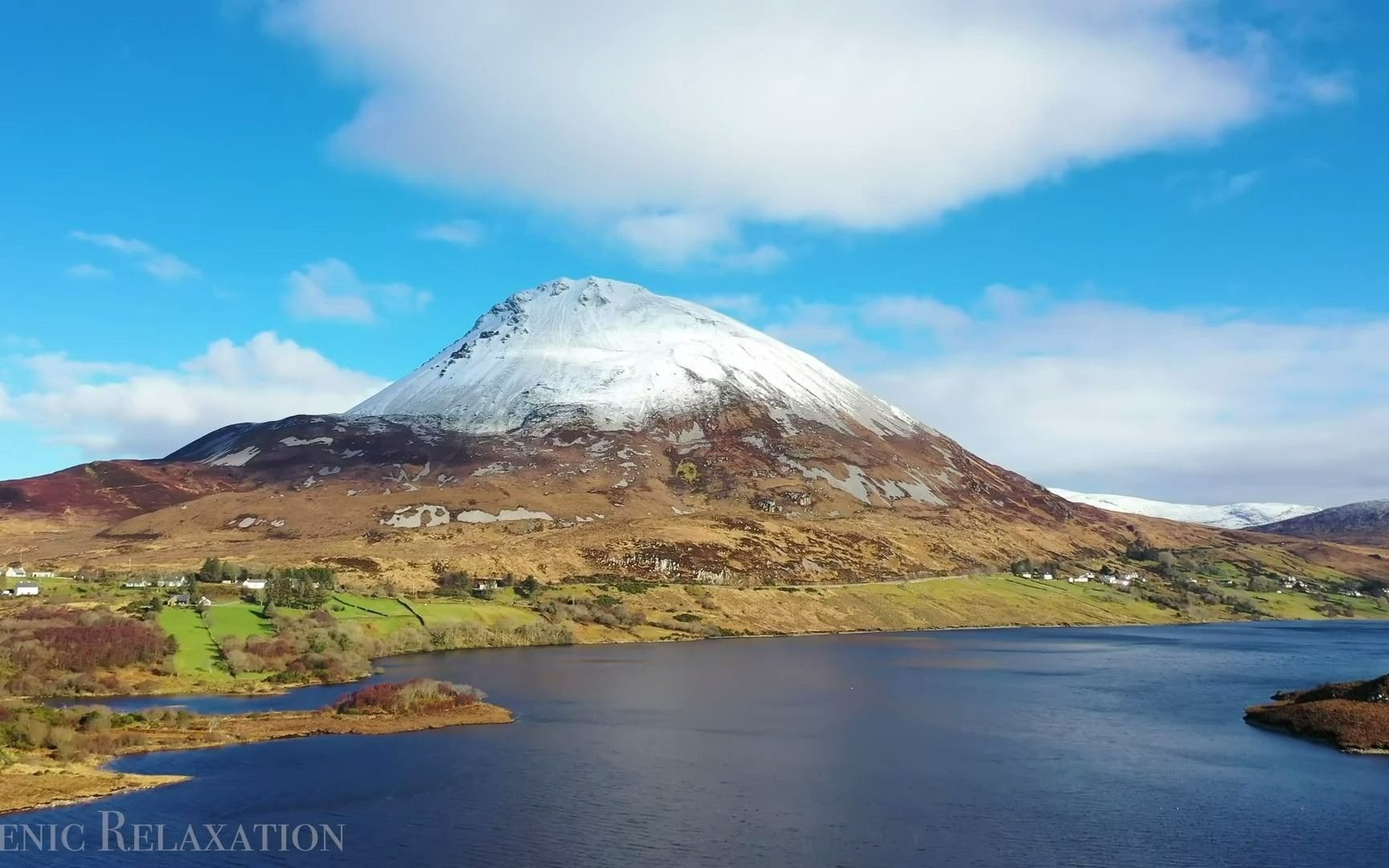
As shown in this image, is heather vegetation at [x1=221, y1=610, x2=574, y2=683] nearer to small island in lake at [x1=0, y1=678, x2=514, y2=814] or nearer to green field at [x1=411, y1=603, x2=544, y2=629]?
green field at [x1=411, y1=603, x2=544, y2=629]

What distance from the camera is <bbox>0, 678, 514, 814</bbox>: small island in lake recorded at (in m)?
46.5

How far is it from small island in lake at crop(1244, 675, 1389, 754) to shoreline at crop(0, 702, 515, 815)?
56657 millimetres

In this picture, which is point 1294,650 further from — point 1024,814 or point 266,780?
point 266,780

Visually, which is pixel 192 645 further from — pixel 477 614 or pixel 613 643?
pixel 613 643

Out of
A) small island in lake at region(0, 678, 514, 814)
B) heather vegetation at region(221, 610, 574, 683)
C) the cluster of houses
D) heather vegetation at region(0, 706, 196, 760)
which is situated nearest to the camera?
small island in lake at region(0, 678, 514, 814)

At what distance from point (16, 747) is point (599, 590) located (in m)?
105

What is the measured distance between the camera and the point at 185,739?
58.3 m

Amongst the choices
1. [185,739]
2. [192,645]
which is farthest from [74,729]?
[192,645]

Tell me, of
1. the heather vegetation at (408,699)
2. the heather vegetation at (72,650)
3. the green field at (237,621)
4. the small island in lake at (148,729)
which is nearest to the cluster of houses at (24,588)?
the heather vegetation at (72,650)

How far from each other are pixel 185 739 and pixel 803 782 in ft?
122

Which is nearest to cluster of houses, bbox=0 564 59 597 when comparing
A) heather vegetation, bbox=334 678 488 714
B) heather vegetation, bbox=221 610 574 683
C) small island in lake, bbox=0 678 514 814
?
heather vegetation, bbox=221 610 574 683

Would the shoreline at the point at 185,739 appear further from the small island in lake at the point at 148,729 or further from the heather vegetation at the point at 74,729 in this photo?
the heather vegetation at the point at 74,729

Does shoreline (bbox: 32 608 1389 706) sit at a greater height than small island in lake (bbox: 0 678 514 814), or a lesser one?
lesser

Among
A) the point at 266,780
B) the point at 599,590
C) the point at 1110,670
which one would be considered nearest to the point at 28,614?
the point at 266,780
